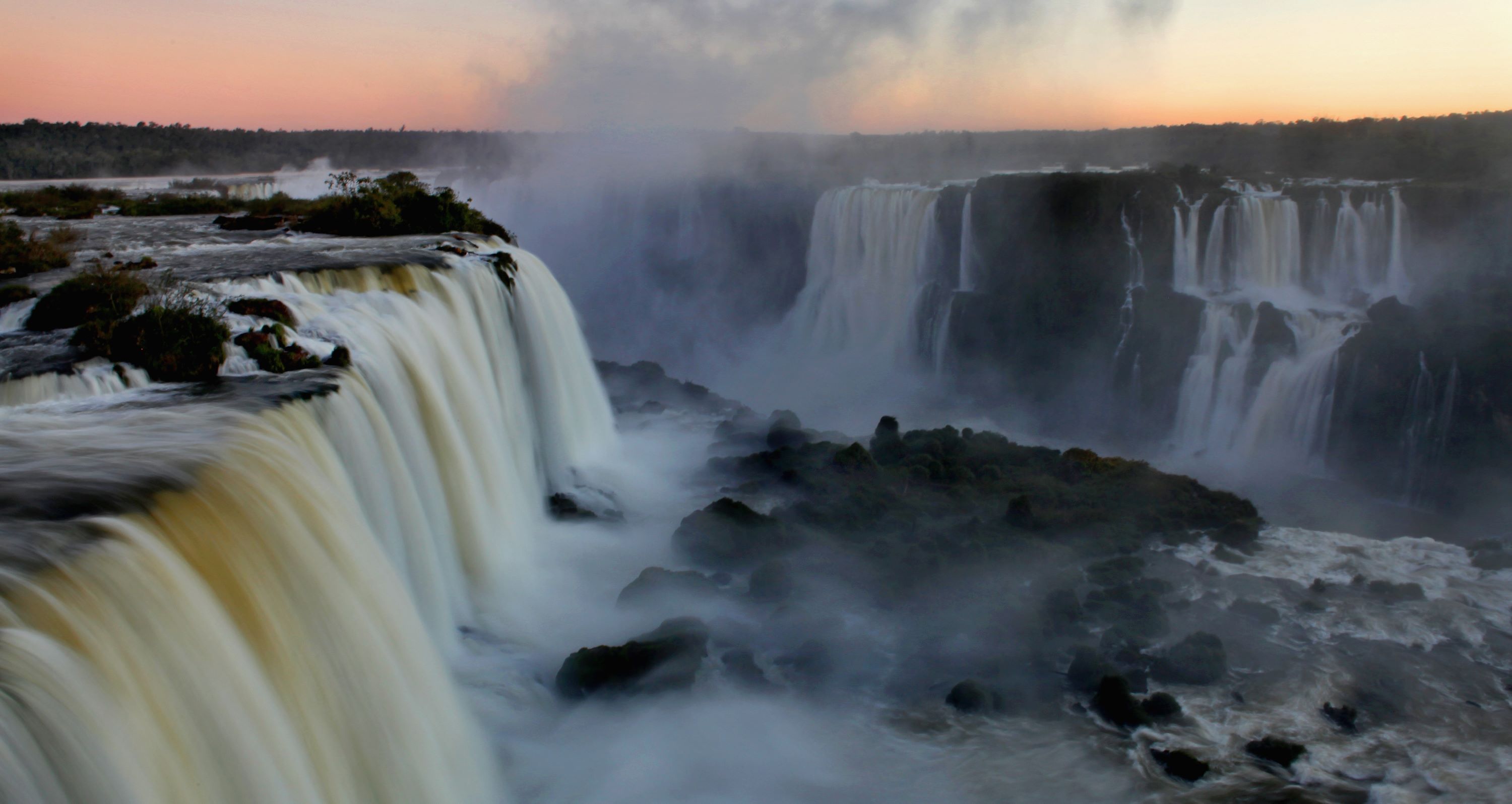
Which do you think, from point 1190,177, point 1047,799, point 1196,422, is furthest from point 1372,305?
point 1047,799

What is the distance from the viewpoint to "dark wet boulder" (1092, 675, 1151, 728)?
8.92 meters

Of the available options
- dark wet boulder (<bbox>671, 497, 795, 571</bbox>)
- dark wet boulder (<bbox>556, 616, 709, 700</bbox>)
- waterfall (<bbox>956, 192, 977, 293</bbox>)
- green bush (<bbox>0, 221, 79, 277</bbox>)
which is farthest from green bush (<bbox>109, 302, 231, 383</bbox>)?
waterfall (<bbox>956, 192, 977, 293</bbox>)

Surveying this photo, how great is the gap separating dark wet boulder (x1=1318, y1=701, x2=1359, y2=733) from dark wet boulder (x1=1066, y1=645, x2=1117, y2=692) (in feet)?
7.13

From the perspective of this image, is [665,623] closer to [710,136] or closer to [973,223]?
[973,223]

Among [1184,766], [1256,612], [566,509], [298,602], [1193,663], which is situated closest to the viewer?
[298,602]

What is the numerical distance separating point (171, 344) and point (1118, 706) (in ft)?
32.8

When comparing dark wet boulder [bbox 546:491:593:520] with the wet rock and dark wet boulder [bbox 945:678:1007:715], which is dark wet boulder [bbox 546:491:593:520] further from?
the wet rock

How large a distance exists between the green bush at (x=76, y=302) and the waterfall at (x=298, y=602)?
3.44 ft

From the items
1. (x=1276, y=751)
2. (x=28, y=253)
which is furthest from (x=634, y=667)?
(x=28, y=253)

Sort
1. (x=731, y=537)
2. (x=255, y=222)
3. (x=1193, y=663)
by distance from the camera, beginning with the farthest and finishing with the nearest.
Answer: (x=255, y=222) < (x=731, y=537) < (x=1193, y=663)

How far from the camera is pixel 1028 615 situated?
1087 centimetres

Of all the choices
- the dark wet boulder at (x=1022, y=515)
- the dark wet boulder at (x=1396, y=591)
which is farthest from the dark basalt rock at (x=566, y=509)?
the dark wet boulder at (x=1396, y=591)

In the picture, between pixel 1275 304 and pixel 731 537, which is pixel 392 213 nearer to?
pixel 731 537

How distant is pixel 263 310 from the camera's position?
956 centimetres
